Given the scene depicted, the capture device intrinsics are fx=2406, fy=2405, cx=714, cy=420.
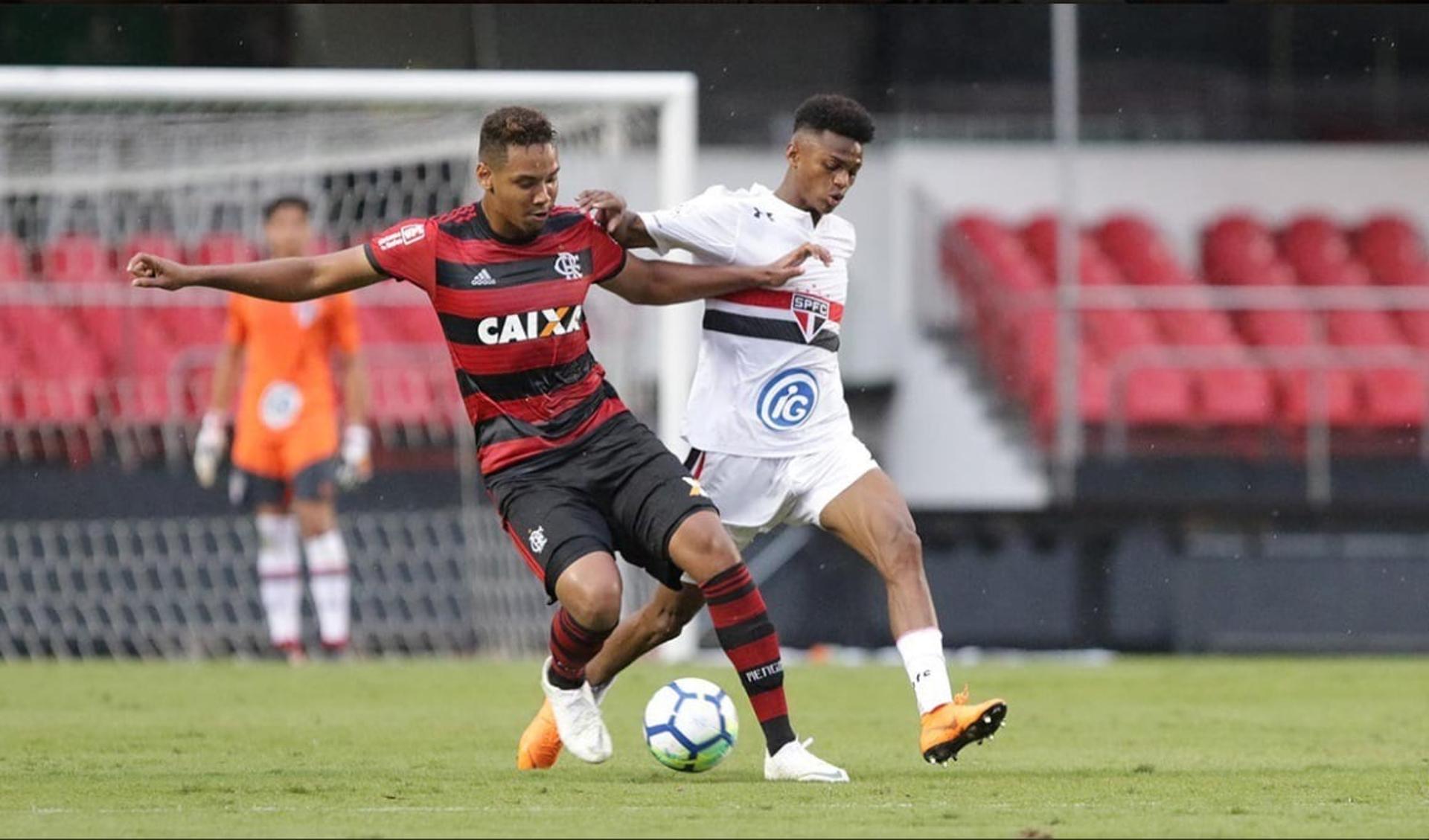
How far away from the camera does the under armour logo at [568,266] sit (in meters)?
6.84

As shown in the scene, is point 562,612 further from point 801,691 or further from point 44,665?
point 44,665

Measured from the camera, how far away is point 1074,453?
1538 cm

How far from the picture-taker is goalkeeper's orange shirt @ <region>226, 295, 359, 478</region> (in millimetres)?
11773

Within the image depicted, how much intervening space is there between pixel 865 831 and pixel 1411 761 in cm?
275

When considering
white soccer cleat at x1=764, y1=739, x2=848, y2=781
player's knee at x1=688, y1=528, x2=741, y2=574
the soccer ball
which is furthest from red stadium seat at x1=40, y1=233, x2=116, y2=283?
white soccer cleat at x1=764, y1=739, x2=848, y2=781

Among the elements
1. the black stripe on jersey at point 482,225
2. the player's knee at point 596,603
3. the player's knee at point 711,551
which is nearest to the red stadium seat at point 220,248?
the black stripe on jersey at point 482,225

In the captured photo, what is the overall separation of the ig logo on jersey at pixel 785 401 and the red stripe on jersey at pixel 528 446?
0.50 m

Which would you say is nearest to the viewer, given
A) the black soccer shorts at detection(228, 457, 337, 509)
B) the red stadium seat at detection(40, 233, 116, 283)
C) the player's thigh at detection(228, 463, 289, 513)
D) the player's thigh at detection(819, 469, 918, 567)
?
the player's thigh at detection(819, 469, 918, 567)

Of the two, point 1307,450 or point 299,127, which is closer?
point 299,127

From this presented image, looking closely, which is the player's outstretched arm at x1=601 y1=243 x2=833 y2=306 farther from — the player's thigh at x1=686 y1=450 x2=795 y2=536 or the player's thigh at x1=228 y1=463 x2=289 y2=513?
the player's thigh at x1=228 y1=463 x2=289 y2=513

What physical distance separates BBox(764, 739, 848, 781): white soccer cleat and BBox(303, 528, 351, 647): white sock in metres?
5.55

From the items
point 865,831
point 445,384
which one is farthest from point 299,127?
point 865,831

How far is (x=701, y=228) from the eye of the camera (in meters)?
7.17

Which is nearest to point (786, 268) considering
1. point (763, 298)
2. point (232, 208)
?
point (763, 298)
